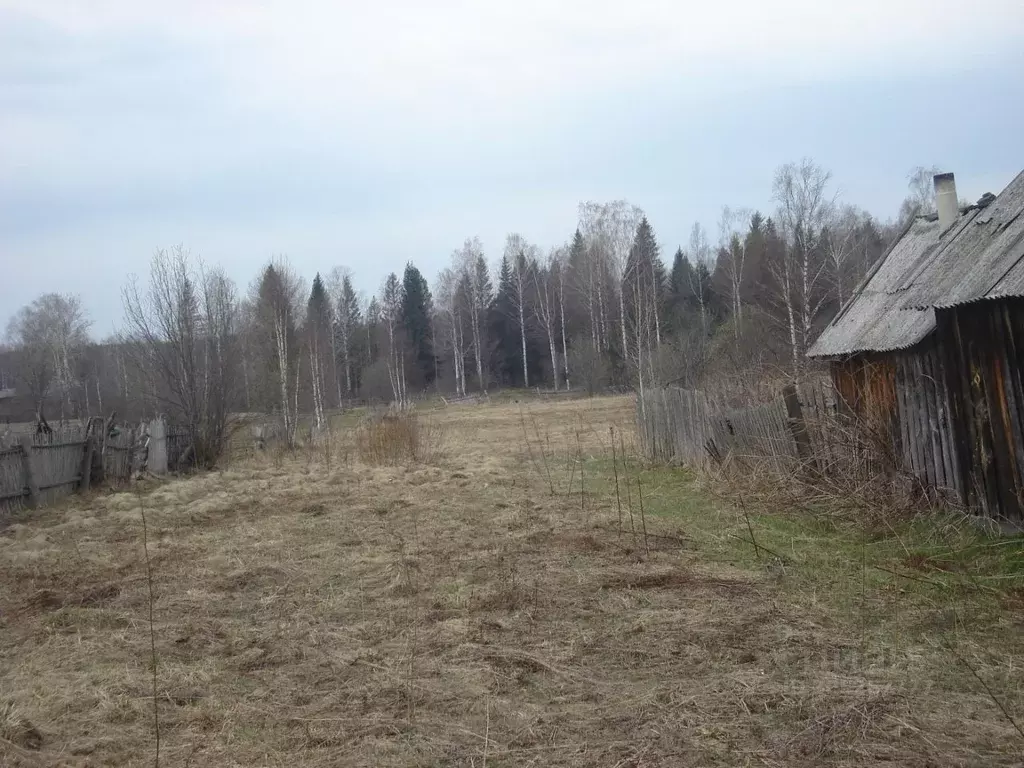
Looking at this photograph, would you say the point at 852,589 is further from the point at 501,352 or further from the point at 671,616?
the point at 501,352

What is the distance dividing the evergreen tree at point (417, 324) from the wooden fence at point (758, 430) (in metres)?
41.4

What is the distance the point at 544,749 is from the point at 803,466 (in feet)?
21.5

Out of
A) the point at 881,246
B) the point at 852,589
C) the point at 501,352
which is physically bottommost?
the point at 852,589

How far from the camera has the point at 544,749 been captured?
139 inches

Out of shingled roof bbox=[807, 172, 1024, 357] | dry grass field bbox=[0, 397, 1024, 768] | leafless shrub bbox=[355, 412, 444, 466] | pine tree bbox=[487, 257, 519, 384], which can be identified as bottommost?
dry grass field bbox=[0, 397, 1024, 768]

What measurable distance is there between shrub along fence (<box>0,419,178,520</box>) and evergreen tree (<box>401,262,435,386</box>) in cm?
3915

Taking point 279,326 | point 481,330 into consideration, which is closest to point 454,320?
point 481,330

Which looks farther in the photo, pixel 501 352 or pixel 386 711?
pixel 501 352

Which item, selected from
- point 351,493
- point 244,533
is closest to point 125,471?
point 351,493

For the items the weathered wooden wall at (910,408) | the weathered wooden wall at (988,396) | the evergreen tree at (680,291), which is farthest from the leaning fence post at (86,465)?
the evergreen tree at (680,291)

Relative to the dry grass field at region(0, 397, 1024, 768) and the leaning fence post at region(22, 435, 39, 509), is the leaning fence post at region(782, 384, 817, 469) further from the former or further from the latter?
the leaning fence post at region(22, 435, 39, 509)

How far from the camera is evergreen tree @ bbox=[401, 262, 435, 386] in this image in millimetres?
56219

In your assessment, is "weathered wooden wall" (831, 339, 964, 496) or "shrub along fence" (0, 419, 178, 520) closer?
"weathered wooden wall" (831, 339, 964, 496)

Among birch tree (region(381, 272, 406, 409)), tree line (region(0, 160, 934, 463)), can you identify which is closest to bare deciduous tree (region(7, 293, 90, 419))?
tree line (region(0, 160, 934, 463))
